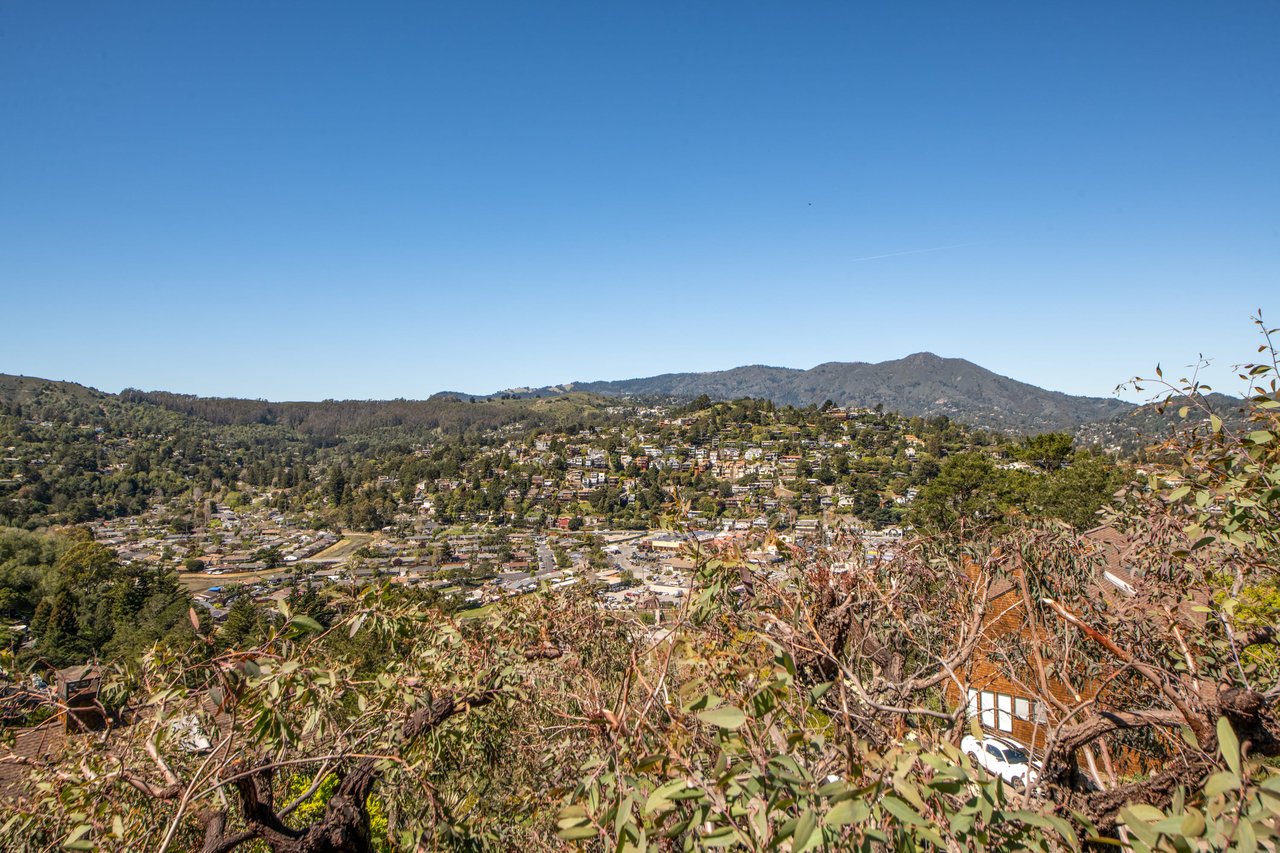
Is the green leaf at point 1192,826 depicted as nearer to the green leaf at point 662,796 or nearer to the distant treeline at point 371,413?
the green leaf at point 662,796

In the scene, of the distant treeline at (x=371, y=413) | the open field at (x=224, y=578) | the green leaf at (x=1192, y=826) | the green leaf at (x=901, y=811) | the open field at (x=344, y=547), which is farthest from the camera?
the distant treeline at (x=371, y=413)

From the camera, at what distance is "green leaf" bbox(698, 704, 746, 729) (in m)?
1.33

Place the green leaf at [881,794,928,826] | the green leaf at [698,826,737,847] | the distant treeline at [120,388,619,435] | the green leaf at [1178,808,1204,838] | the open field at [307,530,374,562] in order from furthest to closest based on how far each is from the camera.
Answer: the distant treeline at [120,388,619,435] < the open field at [307,530,374,562] < the green leaf at [698,826,737,847] < the green leaf at [881,794,928,826] < the green leaf at [1178,808,1204,838]

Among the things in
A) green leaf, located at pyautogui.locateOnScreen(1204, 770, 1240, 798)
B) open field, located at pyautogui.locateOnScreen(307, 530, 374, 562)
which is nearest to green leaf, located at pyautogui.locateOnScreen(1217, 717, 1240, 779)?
green leaf, located at pyautogui.locateOnScreen(1204, 770, 1240, 798)

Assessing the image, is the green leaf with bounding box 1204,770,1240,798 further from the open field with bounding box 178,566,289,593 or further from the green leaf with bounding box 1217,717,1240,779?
the open field with bounding box 178,566,289,593

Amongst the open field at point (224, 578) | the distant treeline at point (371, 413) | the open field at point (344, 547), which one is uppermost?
the distant treeline at point (371, 413)

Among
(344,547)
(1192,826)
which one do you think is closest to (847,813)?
(1192,826)

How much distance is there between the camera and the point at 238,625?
730 inches

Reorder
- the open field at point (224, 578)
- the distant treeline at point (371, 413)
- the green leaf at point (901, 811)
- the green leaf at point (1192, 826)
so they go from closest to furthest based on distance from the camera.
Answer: the green leaf at point (1192, 826), the green leaf at point (901, 811), the open field at point (224, 578), the distant treeline at point (371, 413)

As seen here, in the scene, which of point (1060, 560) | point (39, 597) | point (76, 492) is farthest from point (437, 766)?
point (76, 492)

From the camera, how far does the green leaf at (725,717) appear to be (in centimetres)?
133

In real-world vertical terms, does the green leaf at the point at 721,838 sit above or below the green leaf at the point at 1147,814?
below

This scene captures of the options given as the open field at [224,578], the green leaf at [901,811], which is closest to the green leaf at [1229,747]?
the green leaf at [901,811]

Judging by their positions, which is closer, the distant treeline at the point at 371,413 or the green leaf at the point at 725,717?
the green leaf at the point at 725,717
